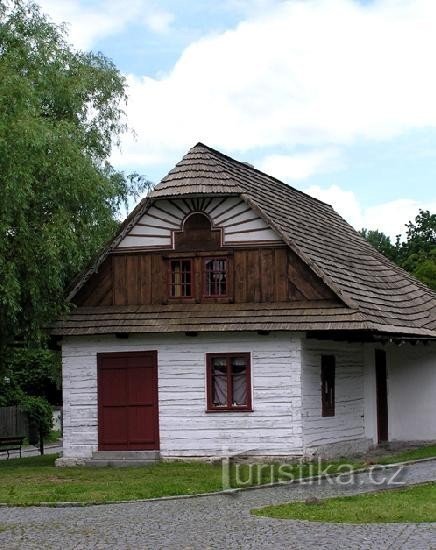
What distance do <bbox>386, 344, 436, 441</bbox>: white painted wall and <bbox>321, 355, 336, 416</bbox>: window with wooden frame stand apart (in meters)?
4.57

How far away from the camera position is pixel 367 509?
44.5 ft

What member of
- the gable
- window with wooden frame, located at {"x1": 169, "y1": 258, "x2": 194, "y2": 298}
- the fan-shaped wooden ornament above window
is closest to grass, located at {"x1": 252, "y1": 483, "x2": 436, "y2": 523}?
the gable

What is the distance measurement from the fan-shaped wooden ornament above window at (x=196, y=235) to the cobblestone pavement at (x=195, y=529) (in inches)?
312

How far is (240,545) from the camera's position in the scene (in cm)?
1158

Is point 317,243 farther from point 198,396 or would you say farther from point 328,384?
point 198,396

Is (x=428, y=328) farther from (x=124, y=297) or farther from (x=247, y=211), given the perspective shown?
(x=124, y=297)

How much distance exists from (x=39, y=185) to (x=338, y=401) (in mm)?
8069

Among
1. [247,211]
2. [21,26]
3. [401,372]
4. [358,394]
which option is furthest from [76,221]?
[401,372]

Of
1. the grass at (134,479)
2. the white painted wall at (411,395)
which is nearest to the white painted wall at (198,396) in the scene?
the grass at (134,479)

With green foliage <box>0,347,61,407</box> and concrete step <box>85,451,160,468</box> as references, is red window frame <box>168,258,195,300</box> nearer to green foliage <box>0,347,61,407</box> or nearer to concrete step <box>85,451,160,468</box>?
concrete step <box>85,451,160,468</box>

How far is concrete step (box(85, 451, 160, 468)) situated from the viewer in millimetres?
21891

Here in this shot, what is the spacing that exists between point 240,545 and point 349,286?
450 inches

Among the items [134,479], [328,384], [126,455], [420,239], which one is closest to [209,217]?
[328,384]

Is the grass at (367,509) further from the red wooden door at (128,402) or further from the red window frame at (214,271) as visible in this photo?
the red window frame at (214,271)
